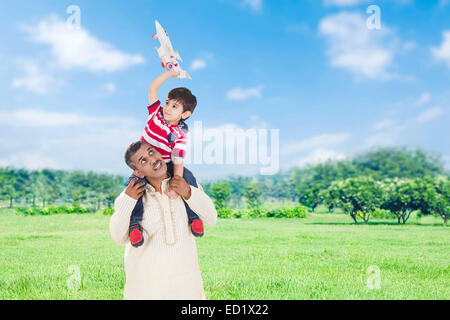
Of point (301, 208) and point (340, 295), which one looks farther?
point (301, 208)

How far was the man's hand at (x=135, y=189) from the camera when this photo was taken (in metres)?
2.67

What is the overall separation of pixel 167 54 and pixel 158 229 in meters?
1.21

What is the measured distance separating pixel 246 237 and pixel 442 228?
5.80m

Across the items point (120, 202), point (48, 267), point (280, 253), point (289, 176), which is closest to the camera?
point (120, 202)

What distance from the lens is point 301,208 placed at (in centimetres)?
1430

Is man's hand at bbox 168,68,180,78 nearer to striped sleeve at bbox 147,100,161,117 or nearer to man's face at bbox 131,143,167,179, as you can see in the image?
striped sleeve at bbox 147,100,161,117

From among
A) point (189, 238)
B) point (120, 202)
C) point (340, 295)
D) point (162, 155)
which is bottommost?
point (340, 295)

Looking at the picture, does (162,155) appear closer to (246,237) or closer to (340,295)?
(340,295)

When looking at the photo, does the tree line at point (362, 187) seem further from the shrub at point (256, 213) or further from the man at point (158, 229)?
the man at point (158, 229)

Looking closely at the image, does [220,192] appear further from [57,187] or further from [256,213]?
[57,187]

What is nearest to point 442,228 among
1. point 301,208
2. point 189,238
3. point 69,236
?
point 301,208

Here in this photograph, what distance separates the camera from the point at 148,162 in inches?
107

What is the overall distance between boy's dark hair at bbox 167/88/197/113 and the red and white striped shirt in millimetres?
131

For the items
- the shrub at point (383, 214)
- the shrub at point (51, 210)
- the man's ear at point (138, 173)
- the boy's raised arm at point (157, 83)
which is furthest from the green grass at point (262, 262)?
the shrub at point (51, 210)
